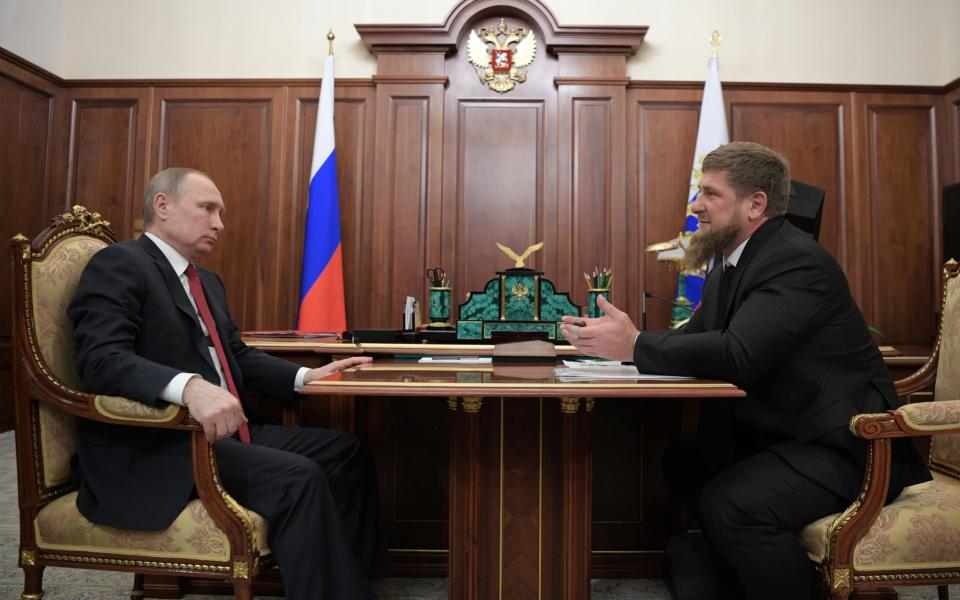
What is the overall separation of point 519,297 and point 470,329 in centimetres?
26

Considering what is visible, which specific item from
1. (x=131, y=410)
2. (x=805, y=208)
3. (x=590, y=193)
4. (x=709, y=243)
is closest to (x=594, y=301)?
(x=805, y=208)

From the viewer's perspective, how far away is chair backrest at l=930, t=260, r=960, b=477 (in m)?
1.94

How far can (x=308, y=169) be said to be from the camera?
16.0 ft

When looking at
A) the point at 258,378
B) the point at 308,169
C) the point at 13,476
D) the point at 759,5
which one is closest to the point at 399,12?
the point at 308,169

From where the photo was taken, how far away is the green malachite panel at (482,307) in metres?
2.86

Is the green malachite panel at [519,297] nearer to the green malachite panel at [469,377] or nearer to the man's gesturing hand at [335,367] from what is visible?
the man's gesturing hand at [335,367]

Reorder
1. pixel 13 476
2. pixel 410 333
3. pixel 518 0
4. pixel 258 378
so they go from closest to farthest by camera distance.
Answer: pixel 258 378
pixel 410 333
pixel 13 476
pixel 518 0

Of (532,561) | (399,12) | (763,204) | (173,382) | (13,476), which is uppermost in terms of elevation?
(399,12)

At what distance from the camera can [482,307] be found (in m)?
2.87

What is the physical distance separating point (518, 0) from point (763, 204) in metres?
3.38

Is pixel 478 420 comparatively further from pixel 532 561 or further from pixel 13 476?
pixel 13 476

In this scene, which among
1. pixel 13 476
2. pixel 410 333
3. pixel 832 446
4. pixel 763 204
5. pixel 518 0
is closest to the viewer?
pixel 832 446

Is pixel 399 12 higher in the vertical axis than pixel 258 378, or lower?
higher

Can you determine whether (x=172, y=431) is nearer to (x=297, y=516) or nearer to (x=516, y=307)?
(x=297, y=516)
